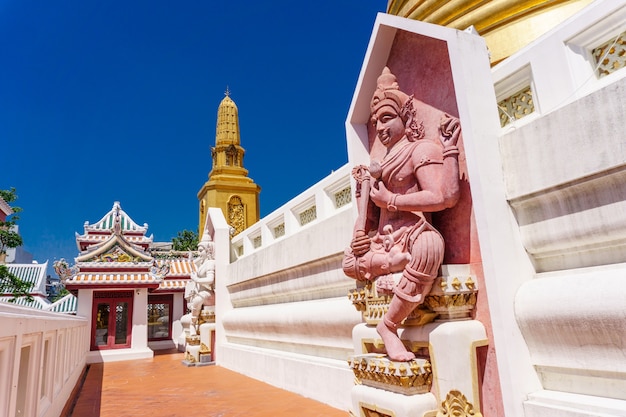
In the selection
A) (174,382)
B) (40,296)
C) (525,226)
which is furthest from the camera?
(40,296)

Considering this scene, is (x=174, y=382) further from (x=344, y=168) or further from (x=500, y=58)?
(x=500, y=58)

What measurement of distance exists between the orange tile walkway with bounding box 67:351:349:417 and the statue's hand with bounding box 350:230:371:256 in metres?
2.20

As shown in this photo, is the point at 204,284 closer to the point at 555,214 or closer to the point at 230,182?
the point at 555,214

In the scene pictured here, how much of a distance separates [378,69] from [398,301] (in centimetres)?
241

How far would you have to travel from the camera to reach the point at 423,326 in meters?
3.54

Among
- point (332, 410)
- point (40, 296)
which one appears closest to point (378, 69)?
point (332, 410)

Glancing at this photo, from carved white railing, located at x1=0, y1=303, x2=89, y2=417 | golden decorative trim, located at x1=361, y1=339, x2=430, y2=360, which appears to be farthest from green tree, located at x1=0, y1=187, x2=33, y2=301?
golden decorative trim, located at x1=361, y1=339, x2=430, y2=360

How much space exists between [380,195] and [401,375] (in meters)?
1.42

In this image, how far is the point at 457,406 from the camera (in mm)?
3119

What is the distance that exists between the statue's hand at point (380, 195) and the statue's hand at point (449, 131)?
0.61 metres

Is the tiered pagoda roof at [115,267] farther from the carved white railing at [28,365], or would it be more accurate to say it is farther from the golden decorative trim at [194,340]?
the carved white railing at [28,365]

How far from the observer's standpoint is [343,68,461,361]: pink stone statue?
132 inches

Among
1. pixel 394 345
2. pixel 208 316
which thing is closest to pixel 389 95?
pixel 394 345

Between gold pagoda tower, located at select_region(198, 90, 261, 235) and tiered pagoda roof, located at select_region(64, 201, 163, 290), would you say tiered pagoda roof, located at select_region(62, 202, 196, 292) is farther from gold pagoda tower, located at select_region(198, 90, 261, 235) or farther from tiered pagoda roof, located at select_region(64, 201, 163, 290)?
gold pagoda tower, located at select_region(198, 90, 261, 235)
